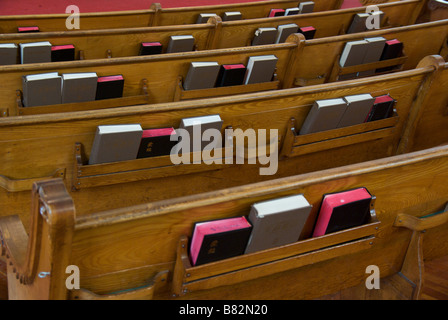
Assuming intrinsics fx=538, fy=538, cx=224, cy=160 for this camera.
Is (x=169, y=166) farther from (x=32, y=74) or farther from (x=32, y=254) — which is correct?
(x=32, y=254)

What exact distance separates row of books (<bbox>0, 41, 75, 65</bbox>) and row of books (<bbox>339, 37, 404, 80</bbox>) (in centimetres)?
124

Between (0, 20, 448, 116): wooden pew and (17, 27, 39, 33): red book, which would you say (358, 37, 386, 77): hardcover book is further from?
(17, 27, 39, 33): red book

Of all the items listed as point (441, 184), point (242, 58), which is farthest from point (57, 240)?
point (242, 58)

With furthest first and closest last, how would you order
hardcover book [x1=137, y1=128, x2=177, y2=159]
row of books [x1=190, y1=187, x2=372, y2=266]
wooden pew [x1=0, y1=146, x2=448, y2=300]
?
hardcover book [x1=137, y1=128, x2=177, y2=159], row of books [x1=190, y1=187, x2=372, y2=266], wooden pew [x1=0, y1=146, x2=448, y2=300]

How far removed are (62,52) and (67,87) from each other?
1.53 feet

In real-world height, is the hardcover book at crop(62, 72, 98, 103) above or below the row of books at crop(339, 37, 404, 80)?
Result: below

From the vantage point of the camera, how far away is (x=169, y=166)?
1.78 meters

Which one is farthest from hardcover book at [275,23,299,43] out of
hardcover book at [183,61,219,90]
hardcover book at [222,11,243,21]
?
hardcover book at [183,61,219,90]

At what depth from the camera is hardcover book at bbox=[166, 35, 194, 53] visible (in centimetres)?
253

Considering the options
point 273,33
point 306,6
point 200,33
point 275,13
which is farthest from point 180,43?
point 306,6

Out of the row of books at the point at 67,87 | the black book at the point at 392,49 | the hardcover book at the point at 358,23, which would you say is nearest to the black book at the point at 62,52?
the row of books at the point at 67,87

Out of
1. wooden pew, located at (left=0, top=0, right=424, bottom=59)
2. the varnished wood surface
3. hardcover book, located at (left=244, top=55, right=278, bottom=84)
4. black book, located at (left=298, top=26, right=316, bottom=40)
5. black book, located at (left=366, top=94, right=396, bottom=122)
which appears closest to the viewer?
the varnished wood surface

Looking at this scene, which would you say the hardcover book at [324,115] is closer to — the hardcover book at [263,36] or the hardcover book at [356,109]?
the hardcover book at [356,109]

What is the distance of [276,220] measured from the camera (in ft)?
3.93
